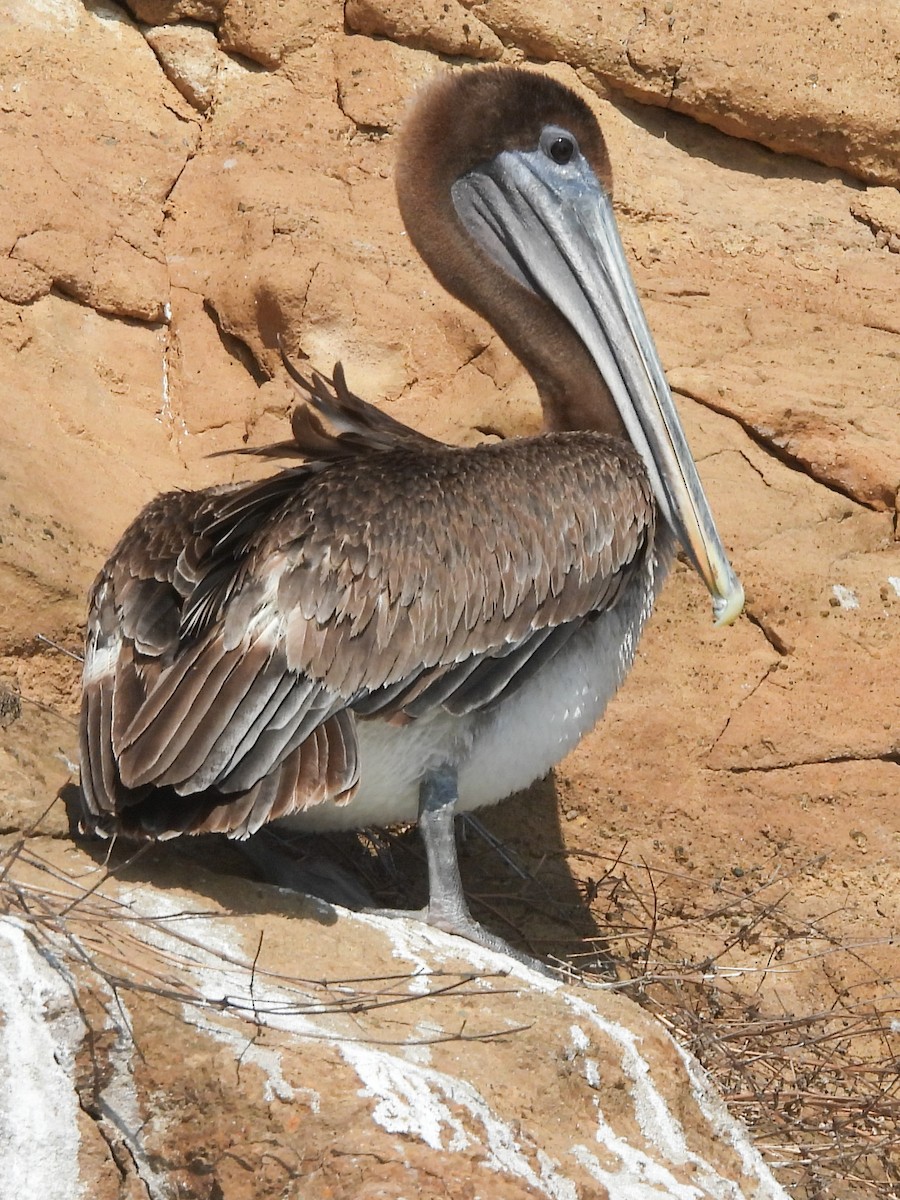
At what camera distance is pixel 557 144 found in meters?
5.29

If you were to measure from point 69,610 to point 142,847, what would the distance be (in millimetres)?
1133

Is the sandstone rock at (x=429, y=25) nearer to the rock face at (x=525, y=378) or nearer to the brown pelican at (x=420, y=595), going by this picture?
the rock face at (x=525, y=378)

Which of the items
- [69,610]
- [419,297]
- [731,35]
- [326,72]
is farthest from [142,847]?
[731,35]

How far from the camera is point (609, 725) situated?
219 inches

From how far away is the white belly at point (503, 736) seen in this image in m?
4.42

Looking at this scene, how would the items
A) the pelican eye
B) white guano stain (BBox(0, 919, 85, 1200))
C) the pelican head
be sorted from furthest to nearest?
the pelican eye → the pelican head → white guano stain (BBox(0, 919, 85, 1200))

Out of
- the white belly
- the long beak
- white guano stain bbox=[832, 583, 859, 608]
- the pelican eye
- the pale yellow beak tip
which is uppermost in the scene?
the pelican eye

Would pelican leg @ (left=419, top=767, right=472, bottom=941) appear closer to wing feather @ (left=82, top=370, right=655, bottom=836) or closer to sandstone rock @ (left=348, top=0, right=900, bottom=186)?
wing feather @ (left=82, top=370, right=655, bottom=836)

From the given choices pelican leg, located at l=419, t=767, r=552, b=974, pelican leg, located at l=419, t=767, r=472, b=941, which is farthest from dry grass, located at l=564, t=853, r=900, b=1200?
pelican leg, located at l=419, t=767, r=472, b=941

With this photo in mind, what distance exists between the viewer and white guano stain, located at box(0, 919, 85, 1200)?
306 cm

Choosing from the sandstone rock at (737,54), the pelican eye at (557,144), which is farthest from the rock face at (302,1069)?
the sandstone rock at (737,54)

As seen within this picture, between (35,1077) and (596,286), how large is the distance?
3.00 metres

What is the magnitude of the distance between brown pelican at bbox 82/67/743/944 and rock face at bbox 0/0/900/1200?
1.11 ft

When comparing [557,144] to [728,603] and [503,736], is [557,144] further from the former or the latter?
[503,736]
